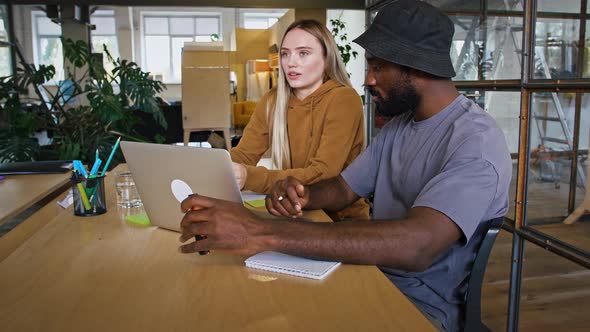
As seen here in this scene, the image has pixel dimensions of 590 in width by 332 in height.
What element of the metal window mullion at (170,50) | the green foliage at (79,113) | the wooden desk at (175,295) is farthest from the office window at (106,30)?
the wooden desk at (175,295)

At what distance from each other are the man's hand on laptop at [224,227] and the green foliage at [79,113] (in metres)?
3.42

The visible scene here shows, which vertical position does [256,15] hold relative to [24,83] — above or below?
above

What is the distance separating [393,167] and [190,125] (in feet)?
15.5

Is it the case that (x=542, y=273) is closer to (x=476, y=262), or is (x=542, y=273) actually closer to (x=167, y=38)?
(x=476, y=262)

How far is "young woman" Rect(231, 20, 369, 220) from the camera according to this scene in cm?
192

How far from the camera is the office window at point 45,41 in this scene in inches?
531

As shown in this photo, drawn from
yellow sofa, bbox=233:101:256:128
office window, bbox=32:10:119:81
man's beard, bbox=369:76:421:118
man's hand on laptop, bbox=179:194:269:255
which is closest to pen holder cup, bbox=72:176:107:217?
man's hand on laptop, bbox=179:194:269:255

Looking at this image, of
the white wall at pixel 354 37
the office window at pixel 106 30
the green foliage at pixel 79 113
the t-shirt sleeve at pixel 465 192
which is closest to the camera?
the t-shirt sleeve at pixel 465 192

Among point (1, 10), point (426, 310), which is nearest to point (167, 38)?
point (1, 10)

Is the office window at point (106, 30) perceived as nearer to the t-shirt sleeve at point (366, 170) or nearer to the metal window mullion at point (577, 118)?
the t-shirt sleeve at point (366, 170)

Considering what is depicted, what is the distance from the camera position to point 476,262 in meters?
1.16

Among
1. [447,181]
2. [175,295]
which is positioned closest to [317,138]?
[447,181]

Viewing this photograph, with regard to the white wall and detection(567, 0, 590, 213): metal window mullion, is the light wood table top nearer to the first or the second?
detection(567, 0, 590, 213): metal window mullion

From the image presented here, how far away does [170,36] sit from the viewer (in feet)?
47.9
